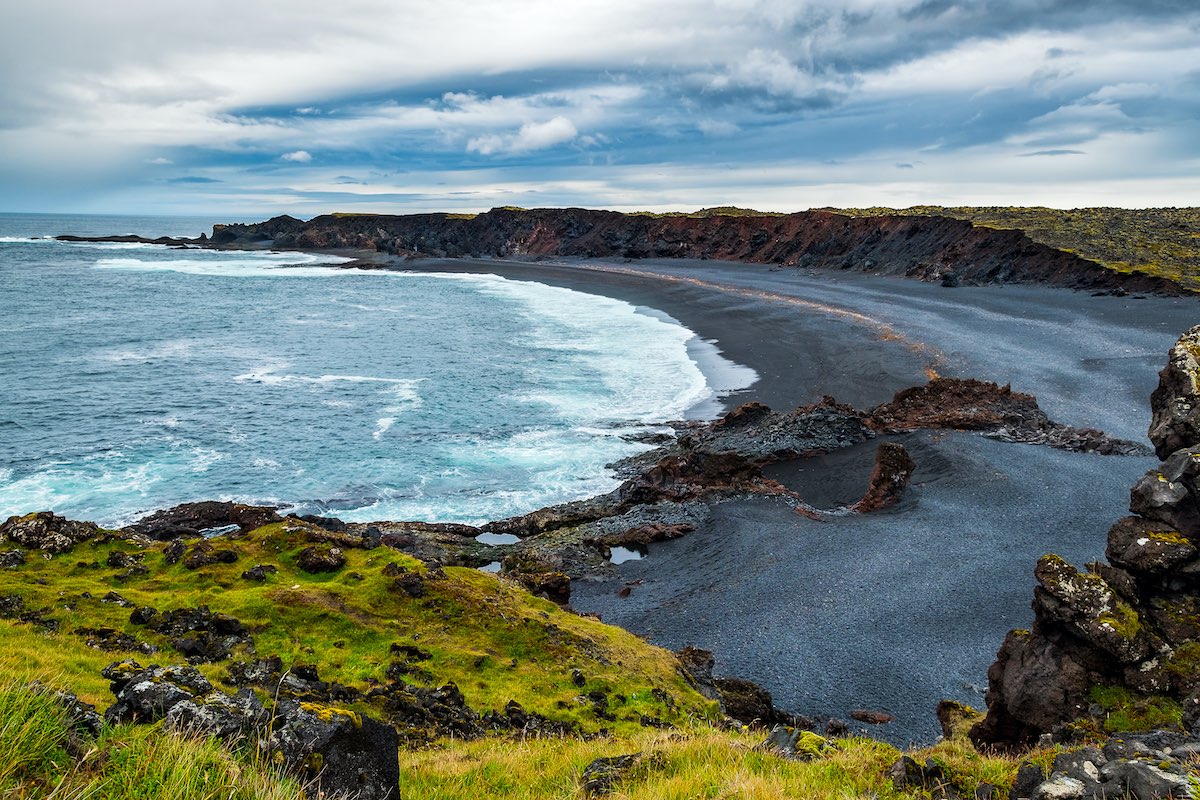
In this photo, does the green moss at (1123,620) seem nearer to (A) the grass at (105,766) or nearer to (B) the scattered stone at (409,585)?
(A) the grass at (105,766)

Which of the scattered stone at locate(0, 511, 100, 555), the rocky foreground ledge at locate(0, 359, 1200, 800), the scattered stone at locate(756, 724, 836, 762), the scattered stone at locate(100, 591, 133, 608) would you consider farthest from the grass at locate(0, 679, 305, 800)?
the scattered stone at locate(0, 511, 100, 555)

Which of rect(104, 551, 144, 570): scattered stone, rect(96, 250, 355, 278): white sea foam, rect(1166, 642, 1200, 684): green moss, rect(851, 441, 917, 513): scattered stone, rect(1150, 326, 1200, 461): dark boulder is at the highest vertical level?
rect(96, 250, 355, 278): white sea foam

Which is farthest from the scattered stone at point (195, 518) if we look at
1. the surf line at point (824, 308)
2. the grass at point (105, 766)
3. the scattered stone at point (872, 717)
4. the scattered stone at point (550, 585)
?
the surf line at point (824, 308)

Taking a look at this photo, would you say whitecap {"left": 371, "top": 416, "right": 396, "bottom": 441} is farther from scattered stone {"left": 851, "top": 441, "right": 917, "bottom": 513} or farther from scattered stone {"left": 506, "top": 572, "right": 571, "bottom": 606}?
scattered stone {"left": 851, "top": 441, "right": 917, "bottom": 513}

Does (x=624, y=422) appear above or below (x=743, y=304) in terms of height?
below

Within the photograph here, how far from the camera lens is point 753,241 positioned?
124938 millimetres

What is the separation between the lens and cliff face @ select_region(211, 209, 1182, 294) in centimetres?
7825

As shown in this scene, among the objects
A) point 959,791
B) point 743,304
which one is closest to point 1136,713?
point 959,791

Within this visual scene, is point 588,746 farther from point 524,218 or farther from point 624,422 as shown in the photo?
point 524,218

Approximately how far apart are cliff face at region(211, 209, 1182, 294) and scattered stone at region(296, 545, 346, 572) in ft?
231

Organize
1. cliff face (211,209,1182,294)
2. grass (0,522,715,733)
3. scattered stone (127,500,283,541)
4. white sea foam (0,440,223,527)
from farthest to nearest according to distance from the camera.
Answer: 1. cliff face (211,209,1182,294)
2. white sea foam (0,440,223,527)
3. scattered stone (127,500,283,541)
4. grass (0,522,715,733)

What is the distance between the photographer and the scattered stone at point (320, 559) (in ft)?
53.8

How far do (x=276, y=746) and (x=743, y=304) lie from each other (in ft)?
243

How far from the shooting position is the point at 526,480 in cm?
3164
